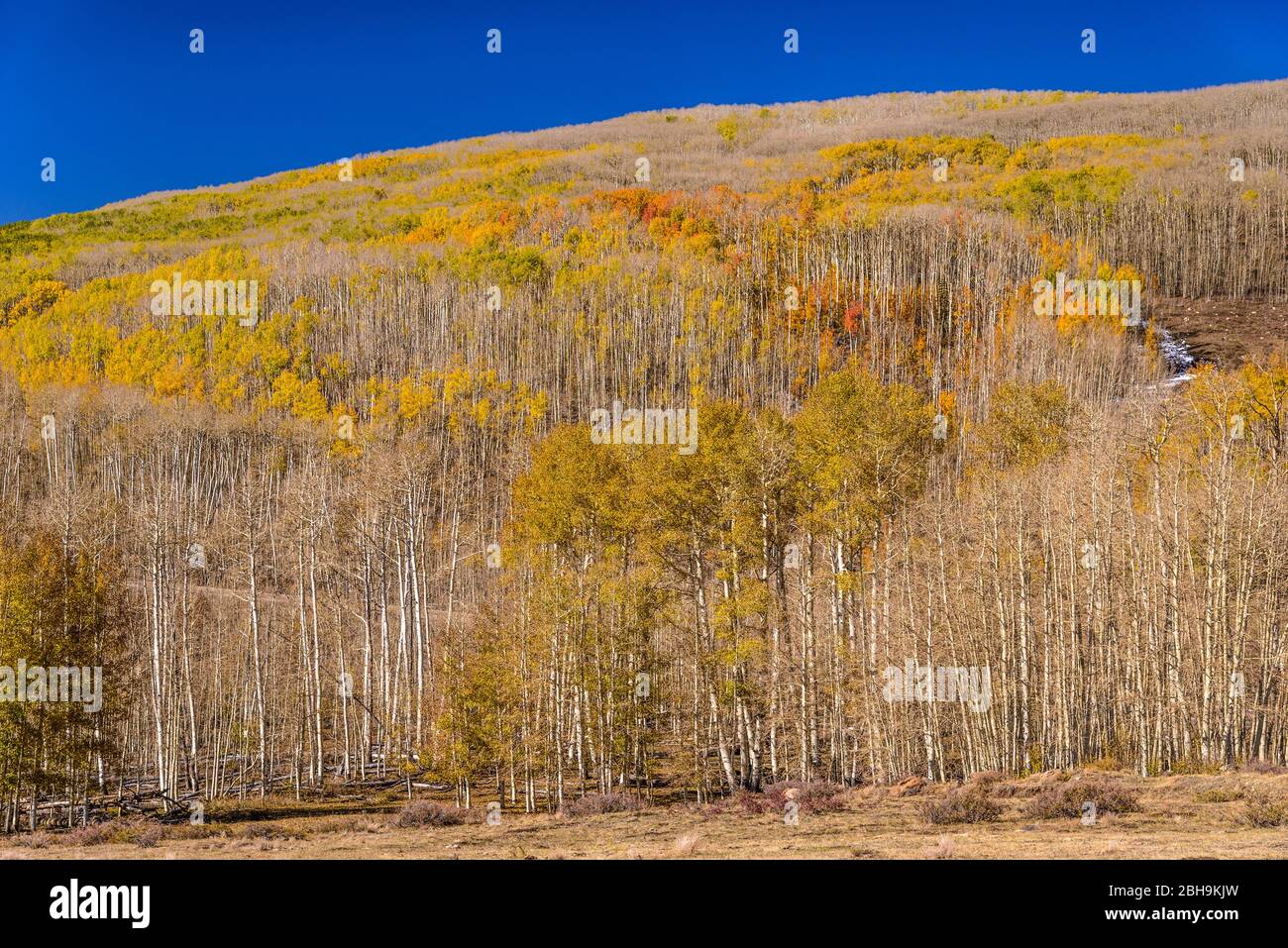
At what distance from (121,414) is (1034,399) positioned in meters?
89.4

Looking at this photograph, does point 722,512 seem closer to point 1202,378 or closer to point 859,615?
point 859,615

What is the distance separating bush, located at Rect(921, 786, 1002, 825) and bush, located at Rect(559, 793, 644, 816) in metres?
10.8

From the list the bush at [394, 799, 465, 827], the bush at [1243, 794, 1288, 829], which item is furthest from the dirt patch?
the bush at [394, 799, 465, 827]

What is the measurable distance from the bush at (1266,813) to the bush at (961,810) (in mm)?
Answer: 6012

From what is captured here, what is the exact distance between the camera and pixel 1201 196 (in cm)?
13600

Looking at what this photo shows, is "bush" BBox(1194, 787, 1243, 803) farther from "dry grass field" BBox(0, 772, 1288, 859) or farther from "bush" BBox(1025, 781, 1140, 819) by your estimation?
"bush" BBox(1025, 781, 1140, 819)

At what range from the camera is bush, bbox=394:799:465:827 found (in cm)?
3484

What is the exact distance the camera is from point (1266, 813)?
22.8m

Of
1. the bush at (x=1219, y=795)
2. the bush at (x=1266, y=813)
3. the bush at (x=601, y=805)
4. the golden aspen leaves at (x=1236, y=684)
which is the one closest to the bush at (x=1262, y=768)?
the golden aspen leaves at (x=1236, y=684)

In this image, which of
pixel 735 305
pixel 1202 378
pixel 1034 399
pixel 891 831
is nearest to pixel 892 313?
pixel 735 305

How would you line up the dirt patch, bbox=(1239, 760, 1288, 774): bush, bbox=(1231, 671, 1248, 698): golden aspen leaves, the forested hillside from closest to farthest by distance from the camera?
bbox=(1239, 760, 1288, 774): bush, bbox=(1231, 671, 1248, 698): golden aspen leaves, the forested hillside, the dirt patch

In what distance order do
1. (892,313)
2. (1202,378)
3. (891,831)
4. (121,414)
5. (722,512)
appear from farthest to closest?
(892,313)
(121,414)
(1202,378)
(722,512)
(891,831)

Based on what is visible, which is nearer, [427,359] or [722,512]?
[722,512]

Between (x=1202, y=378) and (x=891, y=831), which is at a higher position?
(x=1202, y=378)
